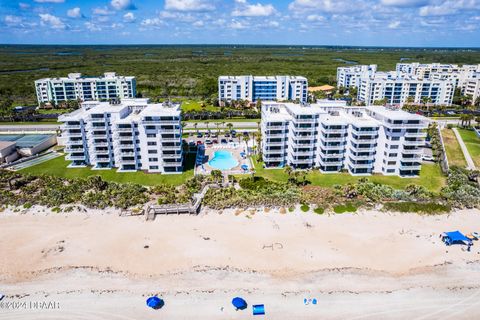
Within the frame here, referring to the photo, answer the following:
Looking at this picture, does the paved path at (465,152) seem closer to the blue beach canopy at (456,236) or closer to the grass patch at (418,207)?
the grass patch at (418,207)

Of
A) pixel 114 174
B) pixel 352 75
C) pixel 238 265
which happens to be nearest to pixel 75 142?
pixel 114 174

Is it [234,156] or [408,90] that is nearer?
[234,156]

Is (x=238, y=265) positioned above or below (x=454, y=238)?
below

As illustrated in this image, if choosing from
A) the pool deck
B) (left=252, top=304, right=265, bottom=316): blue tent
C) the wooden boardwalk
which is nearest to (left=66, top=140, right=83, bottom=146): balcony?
the pool deck

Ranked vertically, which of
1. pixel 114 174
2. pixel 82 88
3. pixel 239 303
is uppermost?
pixel 82 88

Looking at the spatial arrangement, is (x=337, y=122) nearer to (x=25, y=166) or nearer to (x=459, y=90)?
(x=25, y=166)

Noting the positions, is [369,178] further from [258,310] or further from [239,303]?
[239,303]
